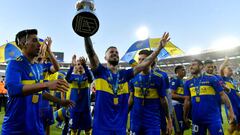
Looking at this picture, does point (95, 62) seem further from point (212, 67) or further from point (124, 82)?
point (212, 67)

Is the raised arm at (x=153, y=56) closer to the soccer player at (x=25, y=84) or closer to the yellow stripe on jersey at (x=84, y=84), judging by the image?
the soccer player at (x=25, y=84)

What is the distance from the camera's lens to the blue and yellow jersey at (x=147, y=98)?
4980 mm

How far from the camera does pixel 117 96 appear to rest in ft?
13.3

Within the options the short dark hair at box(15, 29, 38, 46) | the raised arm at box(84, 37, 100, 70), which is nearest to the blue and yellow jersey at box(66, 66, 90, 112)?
the raised arm at box(84, 37, 100, 70)

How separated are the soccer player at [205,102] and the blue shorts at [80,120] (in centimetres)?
293

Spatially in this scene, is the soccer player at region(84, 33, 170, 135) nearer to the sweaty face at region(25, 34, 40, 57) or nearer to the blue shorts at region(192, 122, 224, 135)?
the sweaty face at region(25, 34, 40, 57)

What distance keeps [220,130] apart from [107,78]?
3037mm

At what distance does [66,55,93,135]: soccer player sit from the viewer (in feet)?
24.3

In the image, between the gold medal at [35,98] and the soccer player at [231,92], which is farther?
the soccer player at [231,92]

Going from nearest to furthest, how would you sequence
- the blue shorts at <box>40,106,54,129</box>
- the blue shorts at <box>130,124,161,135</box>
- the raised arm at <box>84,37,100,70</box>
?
the raised arm at <box>84,37,100,70</box> < the blue shorts at <box>130,124,161,135</box> < the blue shorts at <box>40,106,54,129</box>

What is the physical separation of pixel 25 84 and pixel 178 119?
6147mm

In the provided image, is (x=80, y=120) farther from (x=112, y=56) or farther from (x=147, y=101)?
(x=112, y=56)

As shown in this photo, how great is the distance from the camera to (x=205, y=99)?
19.6 feet

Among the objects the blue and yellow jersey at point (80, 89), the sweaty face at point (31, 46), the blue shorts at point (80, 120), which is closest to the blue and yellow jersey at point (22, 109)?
the sweaty face at point (31, 46)
